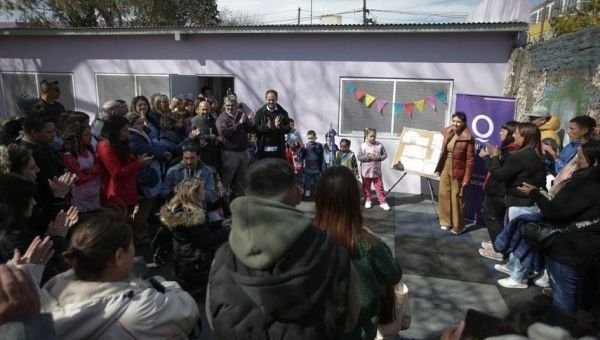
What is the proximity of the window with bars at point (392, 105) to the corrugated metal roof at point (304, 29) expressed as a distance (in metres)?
0.92

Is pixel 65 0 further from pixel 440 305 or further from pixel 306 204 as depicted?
→ pixel 440 305

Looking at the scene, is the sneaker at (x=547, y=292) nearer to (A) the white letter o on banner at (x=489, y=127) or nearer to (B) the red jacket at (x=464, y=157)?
(B) the red jacket at (x=464, y=157)

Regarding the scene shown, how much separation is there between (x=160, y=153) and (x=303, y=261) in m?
3.83

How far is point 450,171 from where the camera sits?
19.1 ft

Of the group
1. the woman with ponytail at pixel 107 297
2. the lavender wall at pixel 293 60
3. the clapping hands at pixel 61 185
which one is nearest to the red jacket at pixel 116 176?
the clapping hands at pixel 61 185

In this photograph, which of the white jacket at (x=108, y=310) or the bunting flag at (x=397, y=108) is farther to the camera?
the bunting flag at (x=397, y=108)

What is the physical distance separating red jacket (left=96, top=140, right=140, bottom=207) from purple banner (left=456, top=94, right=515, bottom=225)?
4752 mm

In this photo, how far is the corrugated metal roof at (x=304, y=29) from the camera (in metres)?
6.92

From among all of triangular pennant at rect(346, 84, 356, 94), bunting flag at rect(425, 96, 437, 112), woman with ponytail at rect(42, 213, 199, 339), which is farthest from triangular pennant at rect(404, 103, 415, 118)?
woman with ponytail at rect(42, 213, 199, 339)

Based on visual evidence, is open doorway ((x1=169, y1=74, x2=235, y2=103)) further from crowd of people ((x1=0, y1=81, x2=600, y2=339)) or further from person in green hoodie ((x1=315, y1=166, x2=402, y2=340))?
person in green hoodie ((x1=315, y1=166, x2=402, y2=340))

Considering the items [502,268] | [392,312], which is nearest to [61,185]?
[392,312]

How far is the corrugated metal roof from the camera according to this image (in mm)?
6922

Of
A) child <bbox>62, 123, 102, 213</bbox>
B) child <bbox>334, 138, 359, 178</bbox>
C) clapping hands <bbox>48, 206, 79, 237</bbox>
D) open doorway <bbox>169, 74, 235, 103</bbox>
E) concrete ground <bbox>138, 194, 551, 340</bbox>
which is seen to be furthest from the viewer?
open doorway <bbox>169, 74, 235, 103</bbox>

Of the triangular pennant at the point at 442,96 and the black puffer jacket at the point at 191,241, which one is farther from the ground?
the triangular pennant at the point at 442,96
